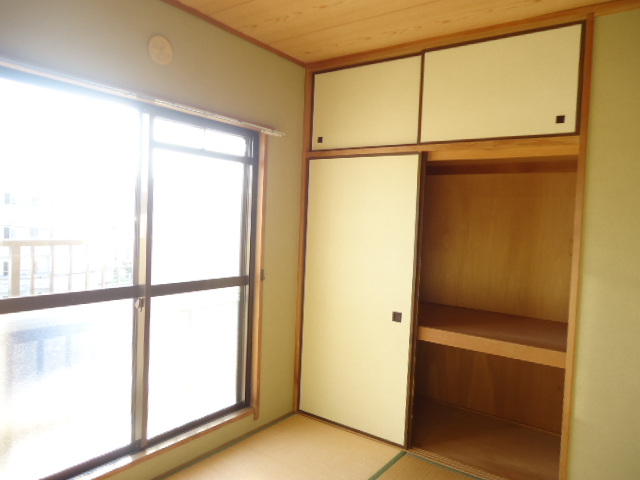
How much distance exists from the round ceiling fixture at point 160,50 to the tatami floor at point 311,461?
2.32 m

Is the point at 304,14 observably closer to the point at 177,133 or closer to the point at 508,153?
the point at 177,133

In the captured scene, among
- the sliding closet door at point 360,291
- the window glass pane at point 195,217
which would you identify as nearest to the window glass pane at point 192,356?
the window glass pane at point 195,217

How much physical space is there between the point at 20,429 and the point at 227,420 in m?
1.21

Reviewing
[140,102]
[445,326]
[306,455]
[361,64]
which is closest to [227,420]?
[306,455]

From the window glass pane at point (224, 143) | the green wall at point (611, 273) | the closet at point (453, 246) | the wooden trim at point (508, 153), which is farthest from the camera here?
the window glass pane at point (224, 143)

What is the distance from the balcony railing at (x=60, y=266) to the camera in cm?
189

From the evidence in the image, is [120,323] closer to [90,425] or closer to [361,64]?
[90,425]

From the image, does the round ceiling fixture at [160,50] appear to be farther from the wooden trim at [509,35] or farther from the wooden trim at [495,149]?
the wooden trim at [509,35]

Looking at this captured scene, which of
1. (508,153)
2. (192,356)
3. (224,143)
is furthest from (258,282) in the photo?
(508,153)

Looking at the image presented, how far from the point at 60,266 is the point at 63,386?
1.99ft

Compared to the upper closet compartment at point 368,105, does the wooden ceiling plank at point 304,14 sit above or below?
above

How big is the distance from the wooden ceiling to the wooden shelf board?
72.4 inches

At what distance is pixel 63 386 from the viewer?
2148mm

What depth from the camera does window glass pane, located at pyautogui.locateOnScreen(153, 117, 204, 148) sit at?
2406mm
